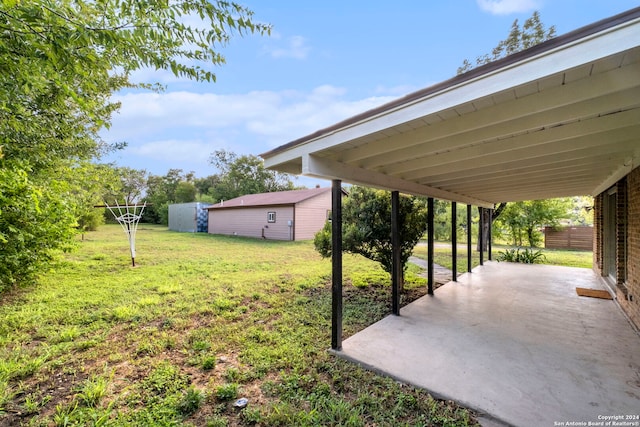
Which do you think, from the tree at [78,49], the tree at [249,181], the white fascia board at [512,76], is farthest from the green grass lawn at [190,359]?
the tree at [249,181]

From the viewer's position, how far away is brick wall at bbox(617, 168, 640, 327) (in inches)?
144

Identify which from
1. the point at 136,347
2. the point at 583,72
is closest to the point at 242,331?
the point at 136,347

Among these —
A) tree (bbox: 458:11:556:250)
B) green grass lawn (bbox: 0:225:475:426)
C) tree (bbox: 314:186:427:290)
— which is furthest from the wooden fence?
tree (bbox: 314:186:427:290)

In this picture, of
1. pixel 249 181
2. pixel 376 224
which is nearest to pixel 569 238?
pixel 376 224

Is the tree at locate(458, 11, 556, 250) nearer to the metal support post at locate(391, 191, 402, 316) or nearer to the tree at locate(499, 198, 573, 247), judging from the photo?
the tree at locate(499, 198, 573, 247)

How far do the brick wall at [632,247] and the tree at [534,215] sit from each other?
33.5ft

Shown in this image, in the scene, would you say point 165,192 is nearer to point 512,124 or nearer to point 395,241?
point 395,241

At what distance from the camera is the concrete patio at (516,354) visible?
229 cm

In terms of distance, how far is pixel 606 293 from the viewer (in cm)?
547

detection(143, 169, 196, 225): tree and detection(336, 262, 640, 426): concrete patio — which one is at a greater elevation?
detection(143, 169, 196, 225): tree

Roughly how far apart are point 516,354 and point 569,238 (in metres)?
15.0

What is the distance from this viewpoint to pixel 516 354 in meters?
3.10

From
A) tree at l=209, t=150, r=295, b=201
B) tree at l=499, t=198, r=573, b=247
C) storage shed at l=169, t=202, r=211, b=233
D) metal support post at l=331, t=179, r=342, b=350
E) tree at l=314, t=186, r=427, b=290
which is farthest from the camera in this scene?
tree at l=209, t=150, r=295, b=201

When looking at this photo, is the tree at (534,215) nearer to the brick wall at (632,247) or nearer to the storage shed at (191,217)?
the brick wall at (632,247)
